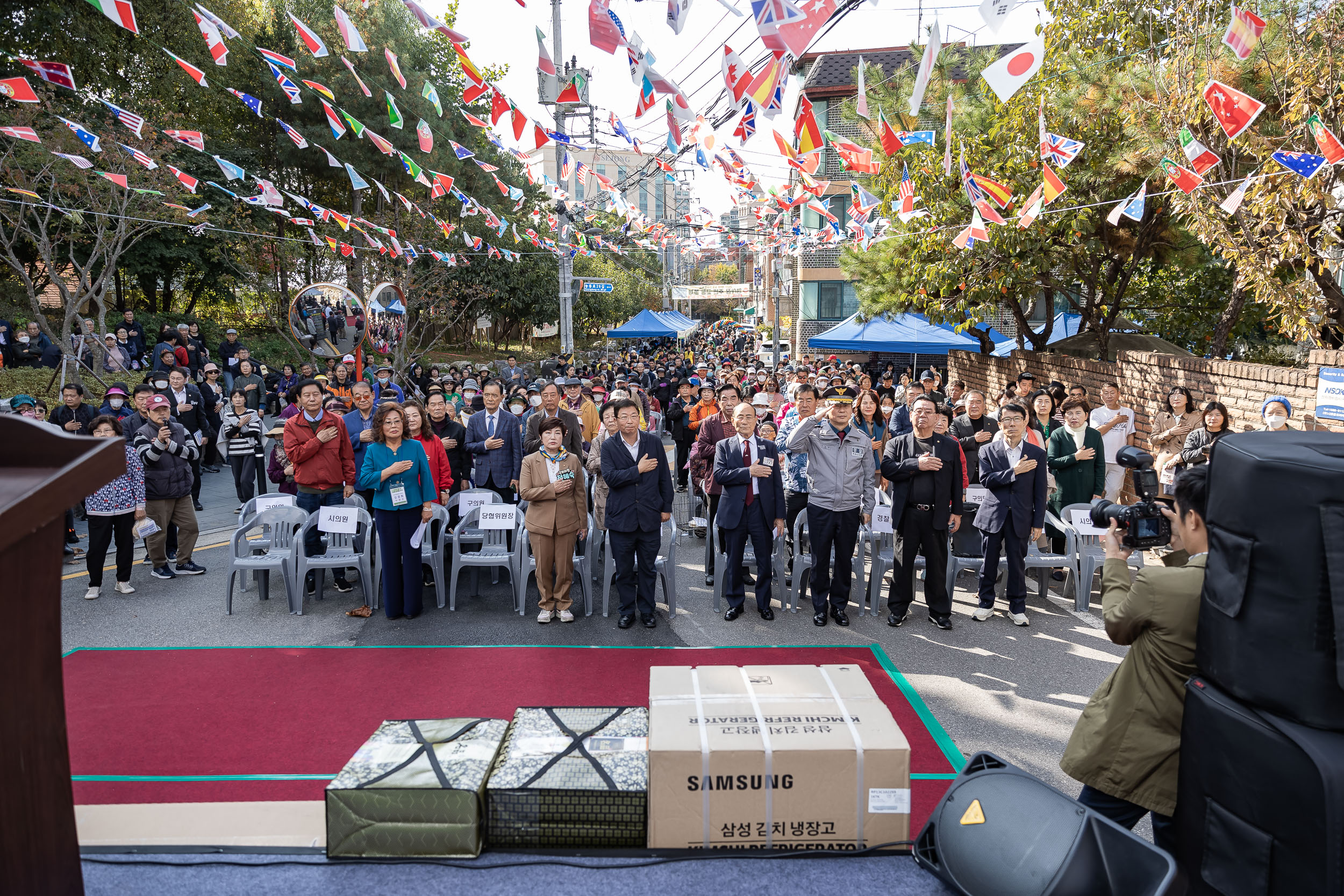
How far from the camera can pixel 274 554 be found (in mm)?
6328

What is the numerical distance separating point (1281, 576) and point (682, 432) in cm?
892

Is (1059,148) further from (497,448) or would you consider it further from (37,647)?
(37,647)

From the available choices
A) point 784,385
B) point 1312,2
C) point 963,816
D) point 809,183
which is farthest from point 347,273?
point 963,816

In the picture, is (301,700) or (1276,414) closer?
(301,700)

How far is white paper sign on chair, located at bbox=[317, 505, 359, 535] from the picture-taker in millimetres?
6277

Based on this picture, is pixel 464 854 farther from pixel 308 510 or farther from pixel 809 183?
pixel 809 183

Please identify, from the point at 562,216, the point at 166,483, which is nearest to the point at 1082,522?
the point at 166,483

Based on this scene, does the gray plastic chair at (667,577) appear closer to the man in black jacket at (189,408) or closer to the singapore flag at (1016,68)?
the singapore flag at (1016,68)

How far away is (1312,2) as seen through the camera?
24.5ft

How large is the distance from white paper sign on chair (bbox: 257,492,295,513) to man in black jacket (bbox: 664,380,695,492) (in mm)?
5004

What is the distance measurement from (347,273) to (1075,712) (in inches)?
905

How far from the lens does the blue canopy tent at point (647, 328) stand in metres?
24.7

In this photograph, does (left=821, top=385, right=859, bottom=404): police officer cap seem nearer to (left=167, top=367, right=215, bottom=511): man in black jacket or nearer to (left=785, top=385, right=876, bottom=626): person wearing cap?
(left=785, top=385, right=876, bottom=626): person wearing cap

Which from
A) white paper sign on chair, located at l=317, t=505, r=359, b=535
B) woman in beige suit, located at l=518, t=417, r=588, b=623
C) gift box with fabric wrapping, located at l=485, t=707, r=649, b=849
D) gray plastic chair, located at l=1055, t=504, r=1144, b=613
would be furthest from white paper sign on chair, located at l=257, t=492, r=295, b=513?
gray plastic chair, located at l=1055, t=504, r=1144, b=613
